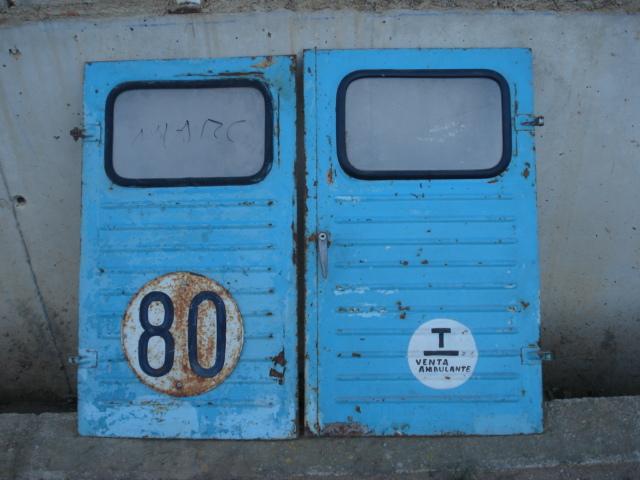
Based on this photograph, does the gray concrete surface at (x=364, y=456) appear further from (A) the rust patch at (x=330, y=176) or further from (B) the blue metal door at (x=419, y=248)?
(A) the rust patch at (x=330, y=176)

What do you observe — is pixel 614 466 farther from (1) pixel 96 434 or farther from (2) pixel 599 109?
(1) pixel 96 434

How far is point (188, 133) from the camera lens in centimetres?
267

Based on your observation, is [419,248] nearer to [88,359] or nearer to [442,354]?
[442,354]

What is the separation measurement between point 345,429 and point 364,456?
127 mm

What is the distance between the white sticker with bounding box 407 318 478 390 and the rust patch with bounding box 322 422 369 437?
1.00 ft

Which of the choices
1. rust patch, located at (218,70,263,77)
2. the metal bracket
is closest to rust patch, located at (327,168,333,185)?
rust patch, located at (218,70,263,77)

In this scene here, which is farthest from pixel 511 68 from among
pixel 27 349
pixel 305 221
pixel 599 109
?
pixel 27 349

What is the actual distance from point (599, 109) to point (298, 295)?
164cm

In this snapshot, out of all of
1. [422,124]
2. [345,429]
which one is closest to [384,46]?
[422,124]

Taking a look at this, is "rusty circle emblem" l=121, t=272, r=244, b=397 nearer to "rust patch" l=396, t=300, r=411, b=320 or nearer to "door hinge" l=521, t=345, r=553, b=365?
"rust patch" l=396, t=300, r=411, b=320

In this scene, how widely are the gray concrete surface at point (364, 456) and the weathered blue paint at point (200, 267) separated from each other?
71 mm

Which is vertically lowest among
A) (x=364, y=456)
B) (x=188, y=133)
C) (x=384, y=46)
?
(x=364, y=456)

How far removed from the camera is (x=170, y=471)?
254 cm

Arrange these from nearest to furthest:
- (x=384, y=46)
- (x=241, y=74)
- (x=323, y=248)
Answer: (x=323, y=248)
(x=241, y=74)
(x=384, y=46)
